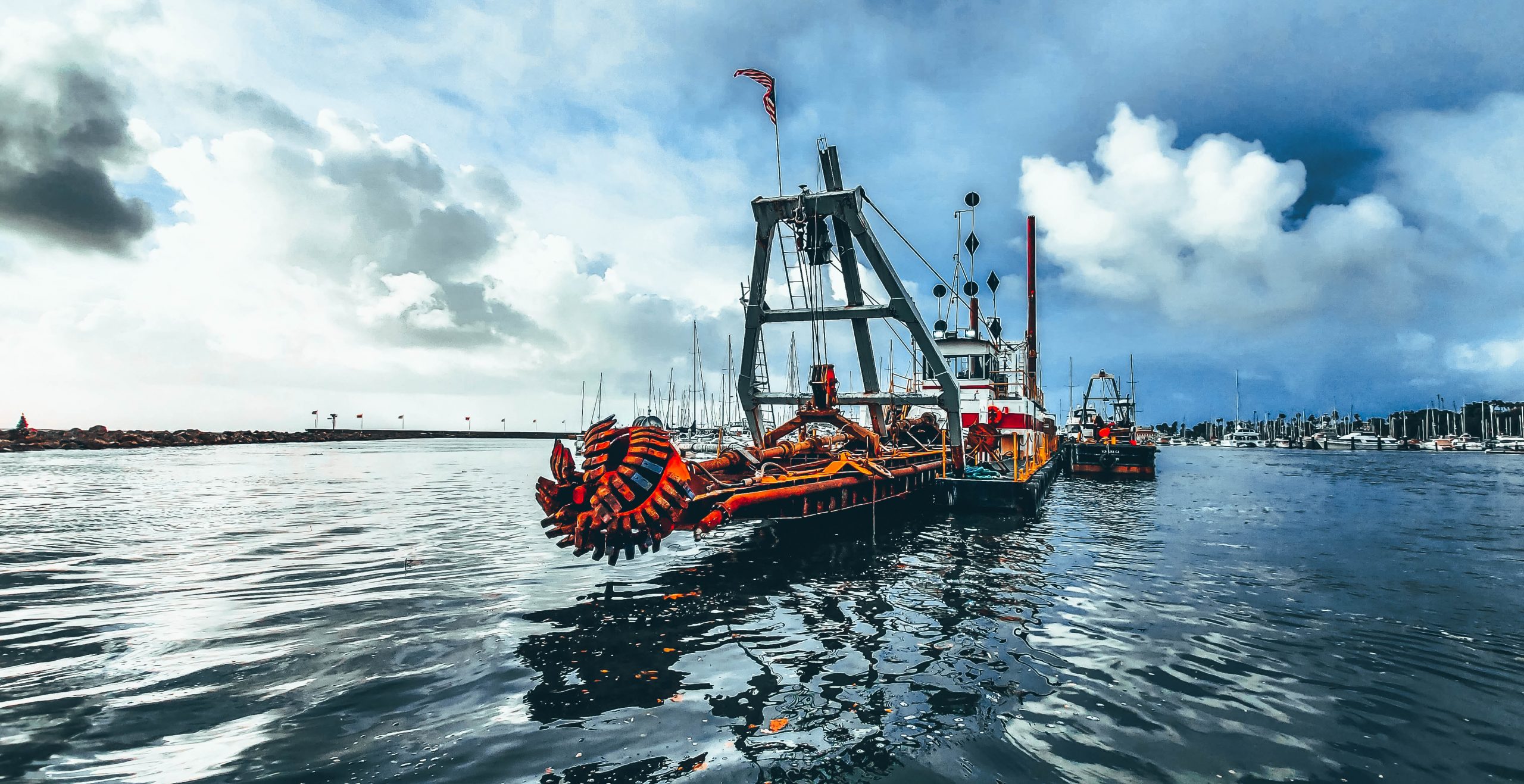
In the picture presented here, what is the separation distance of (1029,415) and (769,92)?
2522 cm

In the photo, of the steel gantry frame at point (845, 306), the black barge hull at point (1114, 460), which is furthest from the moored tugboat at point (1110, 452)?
the steel gantry frame at point (845, 306)

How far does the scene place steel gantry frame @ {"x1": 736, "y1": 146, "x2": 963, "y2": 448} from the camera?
27.2 metres

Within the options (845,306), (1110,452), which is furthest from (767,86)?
(1110,452)

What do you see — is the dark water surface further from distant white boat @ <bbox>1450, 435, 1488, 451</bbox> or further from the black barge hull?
distant white boat @ <bbox>1450, 435, 1488, 451</bbox>

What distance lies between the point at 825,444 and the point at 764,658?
21308 mm

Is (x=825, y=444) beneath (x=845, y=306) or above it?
beneath

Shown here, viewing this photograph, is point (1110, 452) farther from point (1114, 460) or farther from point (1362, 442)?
Answer: point (1362, 442)

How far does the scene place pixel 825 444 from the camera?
2969cm

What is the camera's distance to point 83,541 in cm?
1800

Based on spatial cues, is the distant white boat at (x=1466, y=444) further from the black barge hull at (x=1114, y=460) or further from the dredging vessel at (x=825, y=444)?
the dredging vessel at (x=825, y=444)

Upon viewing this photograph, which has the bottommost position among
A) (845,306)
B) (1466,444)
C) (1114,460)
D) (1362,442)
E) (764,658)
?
(1362,442)

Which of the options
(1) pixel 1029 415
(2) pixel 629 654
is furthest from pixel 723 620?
(1) pixel 1029 415

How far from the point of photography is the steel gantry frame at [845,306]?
27188 mm

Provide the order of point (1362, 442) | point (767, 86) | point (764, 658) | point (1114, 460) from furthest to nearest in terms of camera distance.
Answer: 1. point (1362, 442)
2. point (1114, 460)
3. point (767, 86)
4. point (764, 658)
